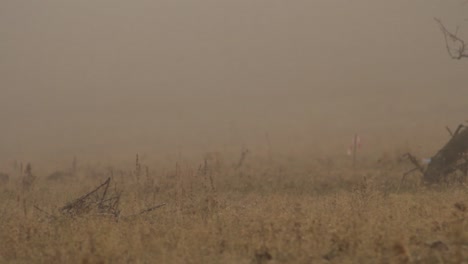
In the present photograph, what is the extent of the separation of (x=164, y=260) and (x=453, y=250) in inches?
118

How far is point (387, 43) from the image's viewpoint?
56125 mm

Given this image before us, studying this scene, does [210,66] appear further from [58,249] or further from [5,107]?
[58,249]

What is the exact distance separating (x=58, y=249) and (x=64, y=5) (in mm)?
72349

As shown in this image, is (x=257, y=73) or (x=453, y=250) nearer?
(x=453, y=250)

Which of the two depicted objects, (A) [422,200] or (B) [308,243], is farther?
(A) [422,200]

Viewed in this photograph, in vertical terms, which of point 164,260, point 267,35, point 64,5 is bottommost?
point 164,260

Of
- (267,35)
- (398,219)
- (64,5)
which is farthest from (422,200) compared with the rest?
(64,5)

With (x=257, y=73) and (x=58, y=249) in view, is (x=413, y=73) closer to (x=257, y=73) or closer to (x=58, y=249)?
(x=257, y=73)


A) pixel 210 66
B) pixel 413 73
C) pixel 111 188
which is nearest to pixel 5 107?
pixel 210 66

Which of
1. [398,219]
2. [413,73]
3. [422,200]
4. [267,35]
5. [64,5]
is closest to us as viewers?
[398,219]

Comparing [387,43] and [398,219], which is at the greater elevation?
[387,43]

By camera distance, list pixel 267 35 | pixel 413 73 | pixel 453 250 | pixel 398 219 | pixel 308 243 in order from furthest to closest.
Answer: pixel 267 35 → pixel 413 73 → pixel 398 219 → pixel 308 243 → pixel 453 250

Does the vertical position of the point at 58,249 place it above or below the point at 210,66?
below

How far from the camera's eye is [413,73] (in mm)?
47469
